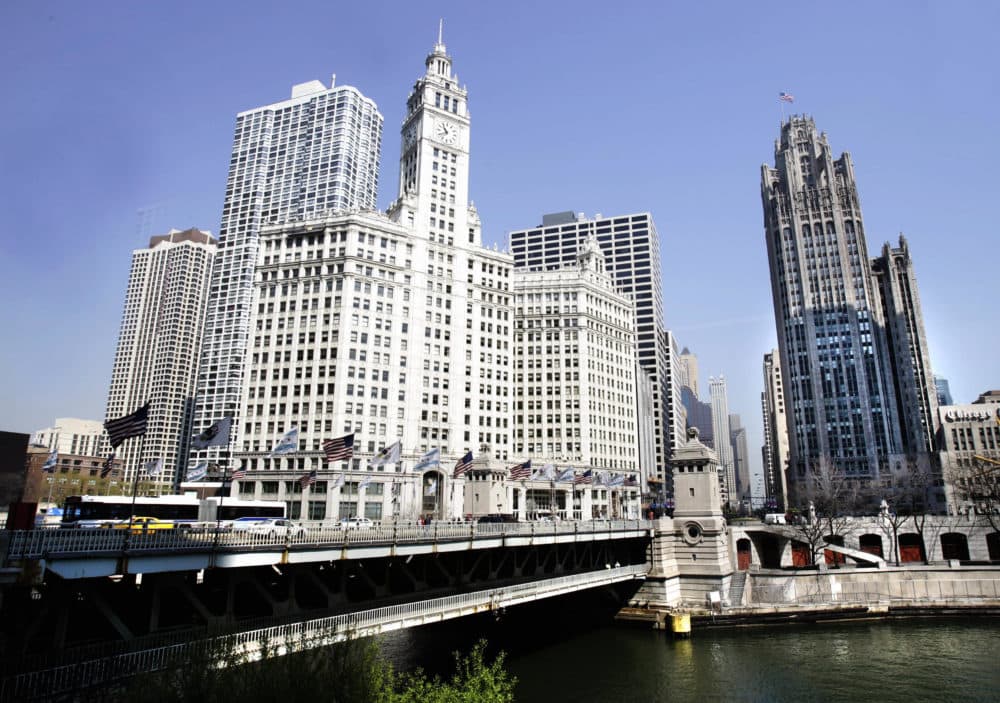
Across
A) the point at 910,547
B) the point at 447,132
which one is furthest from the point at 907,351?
the point at 447,132

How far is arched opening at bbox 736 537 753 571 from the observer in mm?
90188

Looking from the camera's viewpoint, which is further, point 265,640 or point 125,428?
point 125,428

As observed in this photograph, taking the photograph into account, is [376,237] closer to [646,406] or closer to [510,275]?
[510,275]

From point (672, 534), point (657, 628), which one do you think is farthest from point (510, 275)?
point (657, 628)

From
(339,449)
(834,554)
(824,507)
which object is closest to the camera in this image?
(339,449)

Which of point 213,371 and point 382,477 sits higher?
point 213,371

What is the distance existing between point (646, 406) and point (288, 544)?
544 feet

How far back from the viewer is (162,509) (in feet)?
168

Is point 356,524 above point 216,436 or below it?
below

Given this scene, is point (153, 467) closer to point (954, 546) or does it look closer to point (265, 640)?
point (265, 640)

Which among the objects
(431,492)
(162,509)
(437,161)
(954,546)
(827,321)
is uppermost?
(437,161)

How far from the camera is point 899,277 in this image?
639ft

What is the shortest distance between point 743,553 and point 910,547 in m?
23.0

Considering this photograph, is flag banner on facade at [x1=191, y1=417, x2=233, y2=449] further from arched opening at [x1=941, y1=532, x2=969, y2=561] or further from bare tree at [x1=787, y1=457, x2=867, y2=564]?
arched opening at [x1=941, y1=532, x2=969, y2=561]
